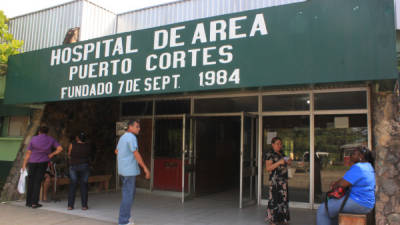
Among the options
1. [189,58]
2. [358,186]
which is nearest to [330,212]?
[358,186]

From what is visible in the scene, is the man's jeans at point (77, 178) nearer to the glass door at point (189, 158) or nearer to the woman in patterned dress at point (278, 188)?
the glass door at point (189, 158)

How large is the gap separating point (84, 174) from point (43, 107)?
2.48 metres

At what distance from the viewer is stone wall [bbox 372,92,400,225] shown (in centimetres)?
464

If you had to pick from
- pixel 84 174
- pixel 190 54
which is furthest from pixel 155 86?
pixel 84 174

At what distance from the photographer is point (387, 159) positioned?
4.76m

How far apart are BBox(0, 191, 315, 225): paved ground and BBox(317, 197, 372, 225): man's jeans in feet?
5.62

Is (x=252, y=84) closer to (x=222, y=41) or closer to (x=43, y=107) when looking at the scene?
(x=222, y=41)

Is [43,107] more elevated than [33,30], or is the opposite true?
[33,30]

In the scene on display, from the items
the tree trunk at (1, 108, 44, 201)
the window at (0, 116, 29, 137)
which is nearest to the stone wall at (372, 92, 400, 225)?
the tree trunk at (1, 108, 44, 201)

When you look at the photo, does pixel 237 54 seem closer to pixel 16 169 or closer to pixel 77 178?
pixel 77 178

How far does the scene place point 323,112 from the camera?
7.07 m

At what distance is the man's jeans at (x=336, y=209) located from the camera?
411 cm

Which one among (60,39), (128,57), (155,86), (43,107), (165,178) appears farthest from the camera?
(60,39)

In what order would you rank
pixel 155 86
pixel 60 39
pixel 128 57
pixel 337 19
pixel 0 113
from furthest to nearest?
pixel 60 39
pixel 0 113
pixel 128 57
pixel 155 86
pixel 337 19
